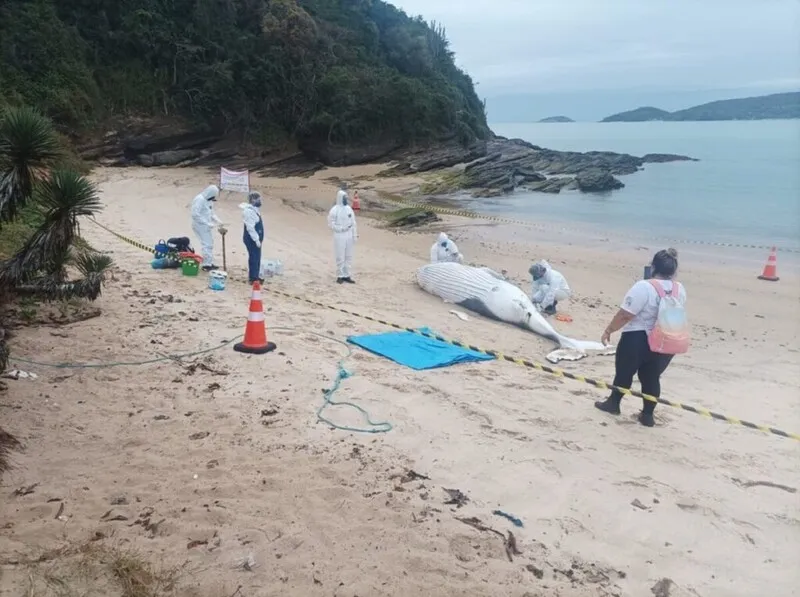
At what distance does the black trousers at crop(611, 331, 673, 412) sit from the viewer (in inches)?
223

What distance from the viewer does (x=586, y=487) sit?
4.40m

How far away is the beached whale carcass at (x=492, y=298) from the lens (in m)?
8.20

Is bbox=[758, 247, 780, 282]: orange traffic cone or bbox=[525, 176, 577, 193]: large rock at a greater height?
bbox=[525, 176, 577, 193]: large rock

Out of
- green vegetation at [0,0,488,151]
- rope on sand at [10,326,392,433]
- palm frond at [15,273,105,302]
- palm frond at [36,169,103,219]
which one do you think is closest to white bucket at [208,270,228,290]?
rope on sand at [10,326,392,433]

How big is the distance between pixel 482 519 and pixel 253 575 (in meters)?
1.40

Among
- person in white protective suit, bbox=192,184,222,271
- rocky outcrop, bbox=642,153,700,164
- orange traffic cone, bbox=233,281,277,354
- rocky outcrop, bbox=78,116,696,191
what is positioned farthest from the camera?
rocky outcrop, bbox=642,153,700,164

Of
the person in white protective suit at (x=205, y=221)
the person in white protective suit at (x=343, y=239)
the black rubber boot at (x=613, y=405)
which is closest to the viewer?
the black rubber boot at (x=613, y=405)

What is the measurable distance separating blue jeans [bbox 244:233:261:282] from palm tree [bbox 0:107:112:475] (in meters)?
5.06

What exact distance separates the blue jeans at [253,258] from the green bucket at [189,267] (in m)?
0.84

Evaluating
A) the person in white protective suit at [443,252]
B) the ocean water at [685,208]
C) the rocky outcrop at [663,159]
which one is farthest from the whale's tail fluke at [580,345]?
the rocky outcrop at [663,159]

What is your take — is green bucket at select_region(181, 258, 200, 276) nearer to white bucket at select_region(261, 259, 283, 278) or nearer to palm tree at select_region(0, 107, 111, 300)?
white bucket at select_region(261, 259, 283, 278)

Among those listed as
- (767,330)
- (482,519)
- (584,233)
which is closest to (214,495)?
(482,519)

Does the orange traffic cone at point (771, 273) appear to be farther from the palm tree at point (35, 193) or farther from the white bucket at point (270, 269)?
the palm tree at point (35, 193)

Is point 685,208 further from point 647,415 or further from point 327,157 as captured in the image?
point 647,415
